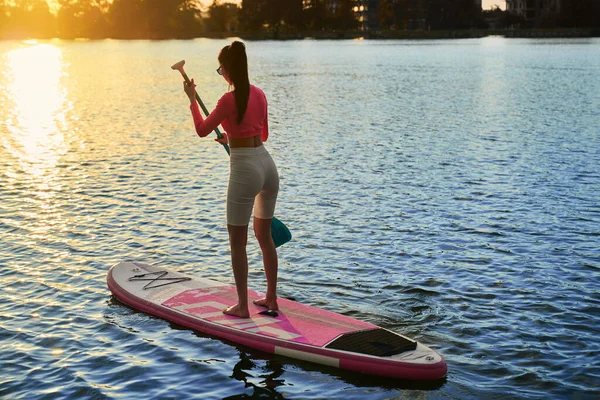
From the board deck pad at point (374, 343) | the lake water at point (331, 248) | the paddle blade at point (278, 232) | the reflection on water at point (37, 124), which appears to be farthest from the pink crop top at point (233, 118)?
the reflection on water at point (37, 124)

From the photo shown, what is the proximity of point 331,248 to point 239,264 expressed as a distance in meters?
4.94

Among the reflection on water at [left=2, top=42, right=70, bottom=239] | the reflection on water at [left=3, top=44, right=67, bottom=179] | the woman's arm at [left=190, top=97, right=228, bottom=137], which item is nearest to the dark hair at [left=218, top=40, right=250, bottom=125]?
the woman's arm at [left=190, top=97, right=228, bottom=137]

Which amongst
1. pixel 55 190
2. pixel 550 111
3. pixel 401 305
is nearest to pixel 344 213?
pixel 401 305

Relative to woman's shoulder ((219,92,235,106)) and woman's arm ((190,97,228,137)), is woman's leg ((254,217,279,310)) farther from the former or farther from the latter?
woman's shoulder ((219,92,235,106))

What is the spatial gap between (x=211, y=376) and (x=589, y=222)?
9.18m

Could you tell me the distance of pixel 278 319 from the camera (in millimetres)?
8906

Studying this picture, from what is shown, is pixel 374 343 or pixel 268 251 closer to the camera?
pixel 374 343

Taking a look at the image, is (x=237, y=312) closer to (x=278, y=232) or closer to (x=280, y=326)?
(x=280, y=326)

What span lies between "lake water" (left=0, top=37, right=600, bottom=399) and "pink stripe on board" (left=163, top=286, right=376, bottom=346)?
0.95 feet

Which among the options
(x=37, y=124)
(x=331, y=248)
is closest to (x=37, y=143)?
(x=37, y=124)

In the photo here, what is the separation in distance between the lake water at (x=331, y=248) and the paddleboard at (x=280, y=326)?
0.18 meters

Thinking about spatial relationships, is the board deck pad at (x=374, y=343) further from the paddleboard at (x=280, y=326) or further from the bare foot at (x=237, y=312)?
the bare foot at (x=237, y=312)

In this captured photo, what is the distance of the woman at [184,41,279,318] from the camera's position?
25.7 feet

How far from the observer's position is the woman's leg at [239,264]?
8.35 m
